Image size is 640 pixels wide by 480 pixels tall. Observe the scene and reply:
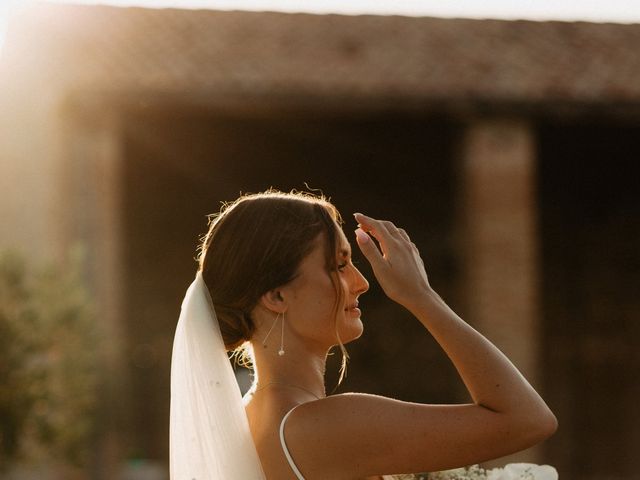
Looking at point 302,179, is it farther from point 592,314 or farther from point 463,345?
point 463,345

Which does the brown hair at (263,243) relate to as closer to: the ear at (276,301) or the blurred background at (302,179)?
the ear at (276,301)

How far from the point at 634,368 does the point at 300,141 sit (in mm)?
4524

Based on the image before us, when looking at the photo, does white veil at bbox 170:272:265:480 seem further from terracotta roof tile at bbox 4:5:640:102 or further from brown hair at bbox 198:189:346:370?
terracotta roof tile at bbox 4:5:640:102

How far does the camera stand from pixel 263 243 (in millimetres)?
2297

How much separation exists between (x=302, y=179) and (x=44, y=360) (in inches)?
206

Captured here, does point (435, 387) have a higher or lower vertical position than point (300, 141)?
lower

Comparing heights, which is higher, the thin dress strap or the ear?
the ear

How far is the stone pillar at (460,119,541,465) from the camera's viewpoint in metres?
11.3

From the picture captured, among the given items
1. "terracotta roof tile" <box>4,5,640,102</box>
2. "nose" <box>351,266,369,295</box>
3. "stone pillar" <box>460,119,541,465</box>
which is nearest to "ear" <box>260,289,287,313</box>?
"nose" <box>351,266,369,295</box>

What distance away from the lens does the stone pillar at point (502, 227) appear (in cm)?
1126

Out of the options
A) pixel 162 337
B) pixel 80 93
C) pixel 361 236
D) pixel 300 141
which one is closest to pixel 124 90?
pixel 80 93

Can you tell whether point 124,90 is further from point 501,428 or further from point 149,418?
point 501,428

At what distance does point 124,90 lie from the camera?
1090cm

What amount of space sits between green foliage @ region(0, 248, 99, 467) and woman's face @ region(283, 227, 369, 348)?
23.9 ft
